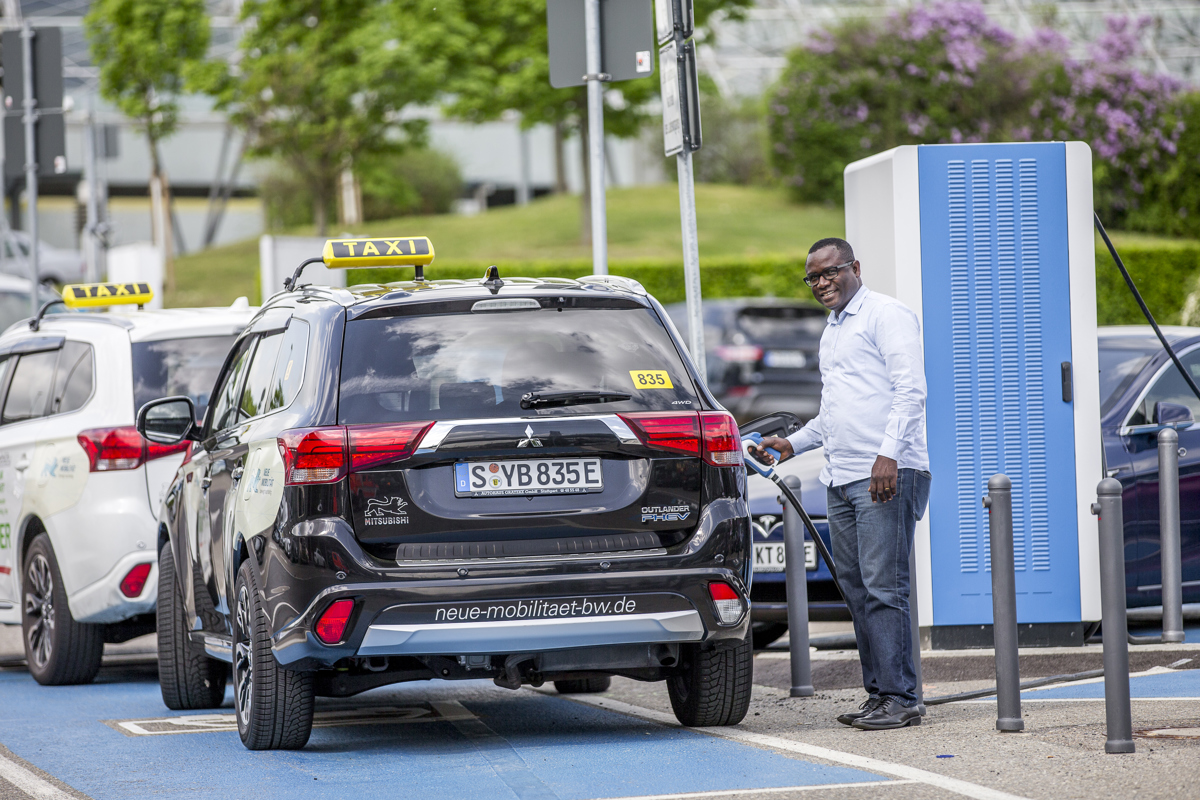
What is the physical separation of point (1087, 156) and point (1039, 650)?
2350 mm

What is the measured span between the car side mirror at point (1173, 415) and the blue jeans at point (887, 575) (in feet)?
9.07

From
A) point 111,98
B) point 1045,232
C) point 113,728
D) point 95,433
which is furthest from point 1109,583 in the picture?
point 111,98

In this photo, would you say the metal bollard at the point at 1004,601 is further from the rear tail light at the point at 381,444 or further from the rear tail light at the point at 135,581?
the rear tail light at the point at 135,581

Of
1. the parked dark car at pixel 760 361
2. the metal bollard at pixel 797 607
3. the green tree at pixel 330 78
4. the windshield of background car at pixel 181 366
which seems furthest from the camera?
the green tree at pixel 330 78

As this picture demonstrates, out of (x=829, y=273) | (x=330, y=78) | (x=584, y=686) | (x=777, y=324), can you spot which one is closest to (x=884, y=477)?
(x=829, y=273)

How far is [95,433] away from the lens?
859 centimetres

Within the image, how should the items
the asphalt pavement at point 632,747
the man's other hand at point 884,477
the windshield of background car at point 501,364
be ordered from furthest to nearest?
the man's other hand at point 884,477, the windshield of background car at point 501,364, the asphalt pavement at point 632,747

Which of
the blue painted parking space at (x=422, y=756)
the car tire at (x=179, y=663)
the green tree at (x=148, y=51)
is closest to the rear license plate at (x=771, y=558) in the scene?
the blue painted parking space at (x=422, y=756)

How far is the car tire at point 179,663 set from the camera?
771 centimetres

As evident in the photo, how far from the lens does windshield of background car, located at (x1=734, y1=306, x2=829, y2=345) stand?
62.0 feet

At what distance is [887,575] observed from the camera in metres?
6.33

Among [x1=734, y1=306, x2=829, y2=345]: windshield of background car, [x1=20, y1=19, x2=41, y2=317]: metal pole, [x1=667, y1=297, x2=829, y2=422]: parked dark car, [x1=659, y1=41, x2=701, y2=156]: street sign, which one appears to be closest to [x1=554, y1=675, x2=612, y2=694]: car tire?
[x1=659, y1=41, x2=701, y2=156]: street sign

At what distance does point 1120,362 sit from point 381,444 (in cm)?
504

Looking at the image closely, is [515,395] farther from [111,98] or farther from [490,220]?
[490,220]
